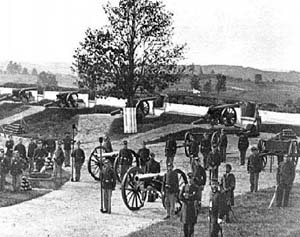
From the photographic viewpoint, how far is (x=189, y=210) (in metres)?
10.0

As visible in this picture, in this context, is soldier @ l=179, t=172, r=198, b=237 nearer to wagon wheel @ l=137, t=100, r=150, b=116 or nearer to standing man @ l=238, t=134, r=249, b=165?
standing man @ l=238, t=134, r=249, b=165

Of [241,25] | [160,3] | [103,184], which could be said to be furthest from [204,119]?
[103,184]

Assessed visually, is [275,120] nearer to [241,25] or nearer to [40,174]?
[241,25]

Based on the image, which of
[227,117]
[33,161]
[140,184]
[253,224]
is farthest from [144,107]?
[253,224]

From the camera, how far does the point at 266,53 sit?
15008 millimetres

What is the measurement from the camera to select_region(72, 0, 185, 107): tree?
23.6 metres

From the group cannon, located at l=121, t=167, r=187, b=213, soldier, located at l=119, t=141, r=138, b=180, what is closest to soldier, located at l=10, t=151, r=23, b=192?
soldier, located at l=119, t=141, r=138, b=180

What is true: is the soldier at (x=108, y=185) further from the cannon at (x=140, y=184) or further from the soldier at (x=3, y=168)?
the soldier at (x=3, y=168)

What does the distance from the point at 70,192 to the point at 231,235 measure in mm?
5842

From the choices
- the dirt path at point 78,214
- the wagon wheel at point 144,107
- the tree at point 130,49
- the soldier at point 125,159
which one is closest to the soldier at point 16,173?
the dirt path at point 78,214

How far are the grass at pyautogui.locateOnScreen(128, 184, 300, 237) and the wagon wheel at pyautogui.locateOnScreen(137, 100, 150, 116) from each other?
15361 mm

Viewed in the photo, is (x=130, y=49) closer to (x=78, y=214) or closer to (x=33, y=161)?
(x=33, y=161)

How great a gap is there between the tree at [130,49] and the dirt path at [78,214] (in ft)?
28.4

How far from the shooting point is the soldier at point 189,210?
9.98 meters
